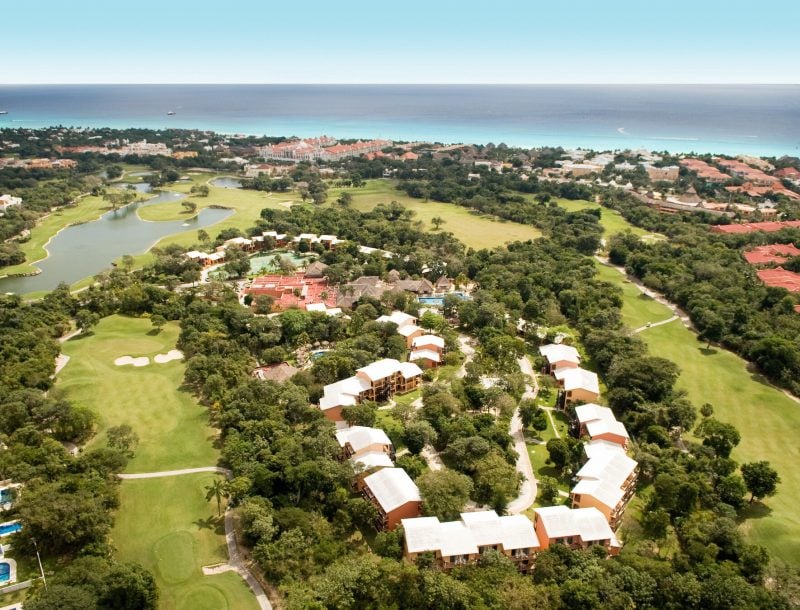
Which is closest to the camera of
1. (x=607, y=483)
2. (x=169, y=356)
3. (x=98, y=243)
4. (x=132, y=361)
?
(x=607, y=483)

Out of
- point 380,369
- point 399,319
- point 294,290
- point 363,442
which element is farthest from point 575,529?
point 294,290

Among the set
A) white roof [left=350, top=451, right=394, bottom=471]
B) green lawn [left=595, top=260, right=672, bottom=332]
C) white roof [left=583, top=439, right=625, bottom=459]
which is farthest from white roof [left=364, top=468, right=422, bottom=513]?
green lawn [left=595, top=260, right=672, bottom=332]

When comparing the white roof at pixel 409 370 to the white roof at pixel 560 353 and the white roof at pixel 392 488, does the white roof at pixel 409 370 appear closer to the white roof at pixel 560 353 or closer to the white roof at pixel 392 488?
the white roof at pixel 560 353

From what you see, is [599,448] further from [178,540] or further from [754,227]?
[754,227]

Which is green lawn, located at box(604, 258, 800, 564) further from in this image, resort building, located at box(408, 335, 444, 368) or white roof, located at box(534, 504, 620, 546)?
resort building, located at box(408, 335, 444, 368)

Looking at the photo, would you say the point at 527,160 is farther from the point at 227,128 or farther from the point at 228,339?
the point at 227,128

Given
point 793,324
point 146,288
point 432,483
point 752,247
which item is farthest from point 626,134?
point 432,483
